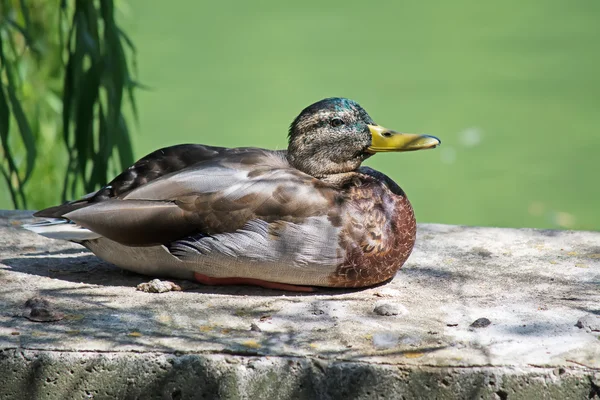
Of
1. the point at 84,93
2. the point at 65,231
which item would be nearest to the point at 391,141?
the point at 65,231

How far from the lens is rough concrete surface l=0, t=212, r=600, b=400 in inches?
102

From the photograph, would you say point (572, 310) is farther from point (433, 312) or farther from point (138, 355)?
point (138, 355)

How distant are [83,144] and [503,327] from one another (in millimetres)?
2054

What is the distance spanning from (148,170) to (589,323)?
1441 millimetres

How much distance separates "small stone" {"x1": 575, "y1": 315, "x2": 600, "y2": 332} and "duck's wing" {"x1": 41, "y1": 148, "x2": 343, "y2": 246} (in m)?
0.76

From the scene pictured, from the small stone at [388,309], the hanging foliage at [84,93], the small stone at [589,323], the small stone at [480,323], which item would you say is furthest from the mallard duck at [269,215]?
the hanging foliage at [84,93]

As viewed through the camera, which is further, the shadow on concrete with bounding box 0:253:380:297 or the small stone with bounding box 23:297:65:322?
the shadow on concrete with bounding box 0:253:380:297

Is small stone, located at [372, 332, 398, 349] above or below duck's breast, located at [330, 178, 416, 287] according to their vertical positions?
below

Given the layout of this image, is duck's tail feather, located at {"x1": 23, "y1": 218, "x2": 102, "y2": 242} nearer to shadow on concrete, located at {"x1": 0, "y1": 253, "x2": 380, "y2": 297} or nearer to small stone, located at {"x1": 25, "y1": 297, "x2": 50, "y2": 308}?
shadow on concrete, located at {"x1": 0, "y1": 253, "x2": 380, "y2": 297}

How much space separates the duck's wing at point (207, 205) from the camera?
3.06 meters

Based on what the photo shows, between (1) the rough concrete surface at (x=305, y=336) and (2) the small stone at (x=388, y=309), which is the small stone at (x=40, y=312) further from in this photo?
(2) the small stone at (x=388, y=309)

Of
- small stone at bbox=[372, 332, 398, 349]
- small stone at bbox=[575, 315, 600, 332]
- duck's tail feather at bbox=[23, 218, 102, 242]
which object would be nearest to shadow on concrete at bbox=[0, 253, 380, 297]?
duck's tail feather at bbox=[23, 218, 102, 242]

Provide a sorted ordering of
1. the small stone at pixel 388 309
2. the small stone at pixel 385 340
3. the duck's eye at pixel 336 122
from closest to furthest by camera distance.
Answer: the small stone at pixel 385 340, the small stone at pixel 388 309, the duck's eye at pixel 336 122

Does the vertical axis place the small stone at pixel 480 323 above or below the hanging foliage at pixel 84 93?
below
